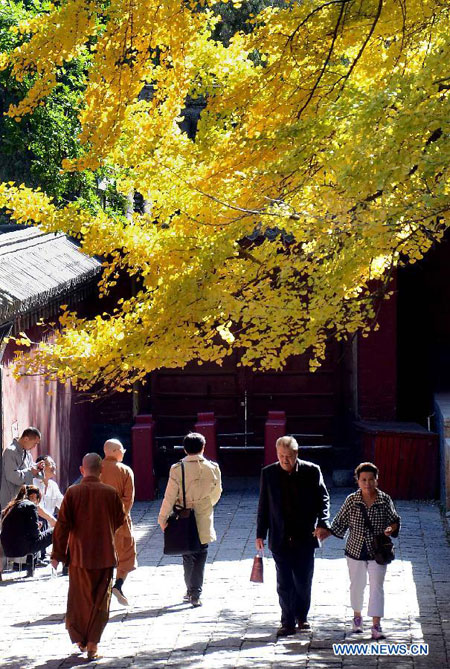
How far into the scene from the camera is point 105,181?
23.7 m

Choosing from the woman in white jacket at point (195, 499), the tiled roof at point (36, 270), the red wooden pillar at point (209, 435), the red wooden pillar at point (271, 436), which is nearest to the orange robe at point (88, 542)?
the woman in white jacket at point (195, 499)

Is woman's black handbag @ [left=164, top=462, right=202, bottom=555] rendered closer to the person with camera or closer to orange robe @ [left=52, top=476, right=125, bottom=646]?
orange robe @ [left=52, top=476, right=125, bottom=646]

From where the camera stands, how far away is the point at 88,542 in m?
9.30

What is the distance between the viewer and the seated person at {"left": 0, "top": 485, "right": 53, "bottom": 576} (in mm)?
11617

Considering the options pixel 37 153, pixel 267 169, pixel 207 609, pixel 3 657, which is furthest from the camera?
pixel 37 153

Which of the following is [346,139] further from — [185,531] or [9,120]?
[9,120]

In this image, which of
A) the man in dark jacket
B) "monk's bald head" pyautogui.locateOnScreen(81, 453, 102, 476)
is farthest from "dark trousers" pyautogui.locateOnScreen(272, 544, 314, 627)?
"monk's bald head" pyautogui.locateOnScreen(81, 453, 102, 476)

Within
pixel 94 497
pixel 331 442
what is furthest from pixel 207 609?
pixel 331 442

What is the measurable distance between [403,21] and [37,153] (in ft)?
42.3

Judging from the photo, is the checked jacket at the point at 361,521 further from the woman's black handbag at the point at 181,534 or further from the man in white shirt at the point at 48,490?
the man in white shirt at the point at 48,490

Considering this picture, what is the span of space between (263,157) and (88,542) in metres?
3.60

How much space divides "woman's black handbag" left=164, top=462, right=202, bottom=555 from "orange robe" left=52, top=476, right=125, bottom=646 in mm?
1404

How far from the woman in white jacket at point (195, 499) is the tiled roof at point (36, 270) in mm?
2282

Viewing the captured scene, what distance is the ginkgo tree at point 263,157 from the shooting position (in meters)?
8.85
